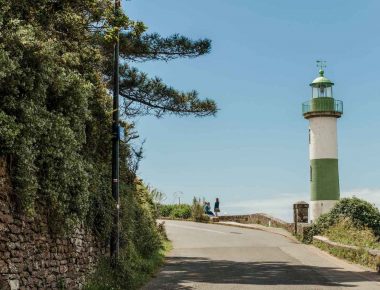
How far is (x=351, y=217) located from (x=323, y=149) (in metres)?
9.12

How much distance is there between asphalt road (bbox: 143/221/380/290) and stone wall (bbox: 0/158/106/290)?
2.84 meters

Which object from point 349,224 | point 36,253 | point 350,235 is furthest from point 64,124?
point 349,224

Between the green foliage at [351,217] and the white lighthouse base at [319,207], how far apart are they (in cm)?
665

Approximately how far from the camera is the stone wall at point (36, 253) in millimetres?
9750

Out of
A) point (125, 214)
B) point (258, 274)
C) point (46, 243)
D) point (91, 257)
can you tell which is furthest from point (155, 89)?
point (46, 243)

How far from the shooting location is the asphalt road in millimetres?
16281

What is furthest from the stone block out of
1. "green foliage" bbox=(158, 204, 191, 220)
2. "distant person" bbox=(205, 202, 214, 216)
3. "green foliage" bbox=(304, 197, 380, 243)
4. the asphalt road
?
"distant person" bbox=(205, 202, 214, 216)

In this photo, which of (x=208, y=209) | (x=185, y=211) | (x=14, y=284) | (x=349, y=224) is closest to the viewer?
(x=14, y=284)

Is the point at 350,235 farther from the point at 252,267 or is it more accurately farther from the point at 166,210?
the point at 166,210

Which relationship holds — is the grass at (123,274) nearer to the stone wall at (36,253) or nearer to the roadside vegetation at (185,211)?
the stone wall at (36,253)

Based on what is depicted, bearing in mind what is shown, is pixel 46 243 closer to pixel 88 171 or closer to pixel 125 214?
pixel 88 171

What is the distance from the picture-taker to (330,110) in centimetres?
4016

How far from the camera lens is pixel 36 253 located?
1102cm

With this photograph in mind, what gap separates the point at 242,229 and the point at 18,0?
91.7 ft
